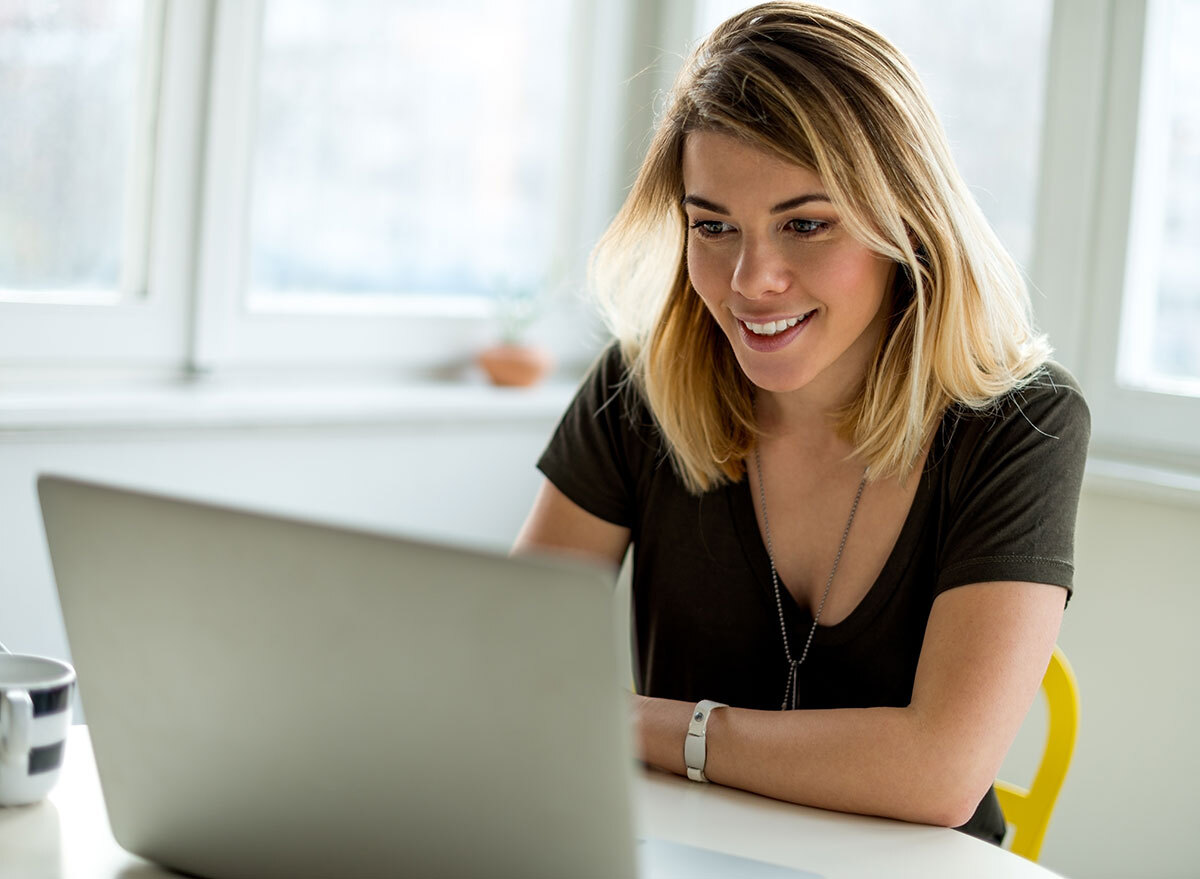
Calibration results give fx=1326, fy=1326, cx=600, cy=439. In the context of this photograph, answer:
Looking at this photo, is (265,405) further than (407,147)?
No

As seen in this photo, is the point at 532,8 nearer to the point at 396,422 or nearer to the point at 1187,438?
the point at 396,422

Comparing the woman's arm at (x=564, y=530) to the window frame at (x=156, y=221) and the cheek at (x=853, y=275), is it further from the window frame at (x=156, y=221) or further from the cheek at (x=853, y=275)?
the window frame at (x=156, y=221)

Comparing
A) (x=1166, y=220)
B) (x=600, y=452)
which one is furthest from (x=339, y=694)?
(x=1166, y=220)

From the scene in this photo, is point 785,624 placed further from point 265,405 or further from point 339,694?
point 265,405

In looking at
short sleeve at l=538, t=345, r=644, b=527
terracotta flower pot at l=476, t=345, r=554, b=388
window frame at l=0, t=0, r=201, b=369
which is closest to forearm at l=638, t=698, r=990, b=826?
short sleeve at l=538, t=345, r=644, b=527

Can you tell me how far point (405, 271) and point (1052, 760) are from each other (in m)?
1.65

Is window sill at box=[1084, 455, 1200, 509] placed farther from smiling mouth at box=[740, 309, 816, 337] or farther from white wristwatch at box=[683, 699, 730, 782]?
white wristwatch at box=[683, 699, 730, 782]

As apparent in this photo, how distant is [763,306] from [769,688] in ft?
1.36

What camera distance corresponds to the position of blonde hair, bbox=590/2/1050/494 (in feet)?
4.22

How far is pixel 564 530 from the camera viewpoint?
154cm

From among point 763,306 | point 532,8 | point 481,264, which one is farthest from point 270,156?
point 763,306

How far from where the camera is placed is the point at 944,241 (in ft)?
4.41

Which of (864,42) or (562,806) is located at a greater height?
(864,42)

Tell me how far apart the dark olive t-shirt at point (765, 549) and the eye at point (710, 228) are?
0.25 meters
